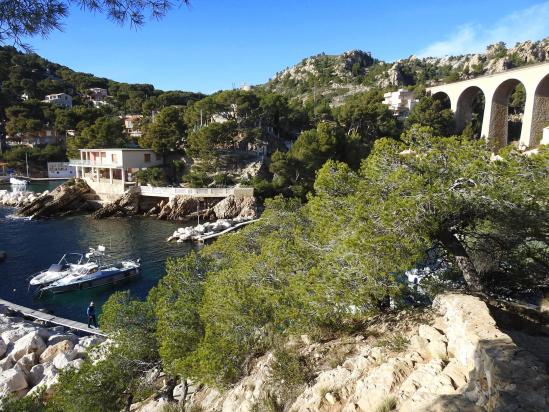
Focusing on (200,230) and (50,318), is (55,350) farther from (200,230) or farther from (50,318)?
(200,230)

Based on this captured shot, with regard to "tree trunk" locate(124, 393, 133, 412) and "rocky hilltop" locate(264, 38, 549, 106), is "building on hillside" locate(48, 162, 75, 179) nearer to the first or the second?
"rocky hilltop" locate(264, 38, 549, 106)

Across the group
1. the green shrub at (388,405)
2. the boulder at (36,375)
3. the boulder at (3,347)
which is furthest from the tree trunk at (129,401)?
the green shrub at (388,405)

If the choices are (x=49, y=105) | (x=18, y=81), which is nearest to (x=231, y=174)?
(x=49, y=105)

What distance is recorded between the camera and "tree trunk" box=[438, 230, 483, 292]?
24.3ft

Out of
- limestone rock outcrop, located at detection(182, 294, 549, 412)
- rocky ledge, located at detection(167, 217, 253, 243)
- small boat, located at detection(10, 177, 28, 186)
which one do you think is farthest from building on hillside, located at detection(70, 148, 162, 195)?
limestone rock outcrop, located at detection(182, 294, 549, 412)

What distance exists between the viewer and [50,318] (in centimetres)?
1702

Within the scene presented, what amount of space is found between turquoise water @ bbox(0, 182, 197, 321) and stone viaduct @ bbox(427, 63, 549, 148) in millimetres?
23540

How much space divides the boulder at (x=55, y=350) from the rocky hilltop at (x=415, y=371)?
299 inches

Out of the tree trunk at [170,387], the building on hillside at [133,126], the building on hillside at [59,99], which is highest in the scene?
the building on hillside at [59,99]

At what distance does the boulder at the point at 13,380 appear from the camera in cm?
1140

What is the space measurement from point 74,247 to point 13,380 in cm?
1757

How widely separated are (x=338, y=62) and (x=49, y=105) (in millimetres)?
81082

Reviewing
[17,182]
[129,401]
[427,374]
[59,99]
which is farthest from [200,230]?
[59,99]

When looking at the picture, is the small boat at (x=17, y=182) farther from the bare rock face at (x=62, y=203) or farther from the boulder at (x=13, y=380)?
the boulder at (x=13, y=380)
